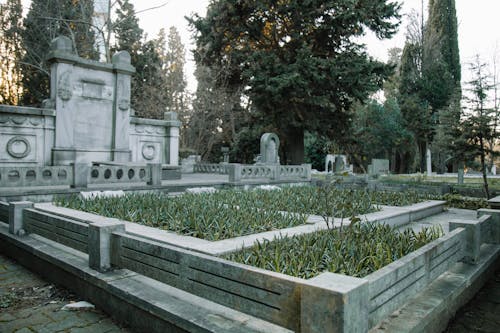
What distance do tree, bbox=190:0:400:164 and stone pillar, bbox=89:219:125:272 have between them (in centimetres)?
1613

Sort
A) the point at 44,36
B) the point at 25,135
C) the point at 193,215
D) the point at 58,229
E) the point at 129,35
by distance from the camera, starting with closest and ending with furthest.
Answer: the point at 58,229 → the point at 193,215 → the point at 25,135 → the point at 44,36 → the point at 129,35

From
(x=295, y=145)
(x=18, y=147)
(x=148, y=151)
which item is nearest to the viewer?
(x=18, y=147)

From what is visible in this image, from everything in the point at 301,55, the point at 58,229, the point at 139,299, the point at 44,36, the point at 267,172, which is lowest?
the point at 139,299

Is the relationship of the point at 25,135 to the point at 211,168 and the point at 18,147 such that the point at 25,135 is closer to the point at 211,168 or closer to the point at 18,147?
the point at 18,147

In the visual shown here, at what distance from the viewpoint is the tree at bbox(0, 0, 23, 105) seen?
30719 mm

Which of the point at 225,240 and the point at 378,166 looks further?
the point at 378,166

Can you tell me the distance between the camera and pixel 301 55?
790 inches

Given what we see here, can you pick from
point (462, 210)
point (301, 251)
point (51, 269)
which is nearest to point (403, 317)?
point (301, 251)

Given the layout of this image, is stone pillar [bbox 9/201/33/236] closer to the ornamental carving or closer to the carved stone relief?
the ornamental carving

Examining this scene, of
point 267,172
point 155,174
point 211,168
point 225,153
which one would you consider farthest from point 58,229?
point 225,153

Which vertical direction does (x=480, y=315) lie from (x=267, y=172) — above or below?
below

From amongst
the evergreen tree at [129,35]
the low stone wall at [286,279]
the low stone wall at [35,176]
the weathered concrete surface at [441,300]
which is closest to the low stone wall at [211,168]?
the low stone wall at [35,176]

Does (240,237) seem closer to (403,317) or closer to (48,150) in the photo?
(403,317)

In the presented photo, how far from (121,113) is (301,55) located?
10.2 meters
